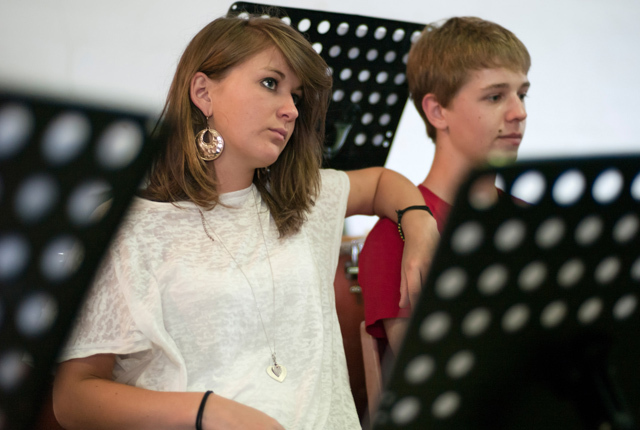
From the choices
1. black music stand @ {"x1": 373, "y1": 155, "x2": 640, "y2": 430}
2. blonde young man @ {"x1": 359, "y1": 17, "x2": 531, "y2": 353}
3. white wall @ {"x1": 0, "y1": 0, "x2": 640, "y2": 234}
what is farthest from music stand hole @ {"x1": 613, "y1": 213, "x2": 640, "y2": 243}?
white wall @ {"x1": 0, "y1": 0, "x2": 640, "y2": 234}

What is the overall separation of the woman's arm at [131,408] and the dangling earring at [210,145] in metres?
0.43

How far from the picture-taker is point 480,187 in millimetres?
453

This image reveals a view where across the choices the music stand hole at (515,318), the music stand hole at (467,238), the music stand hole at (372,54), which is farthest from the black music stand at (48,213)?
the music stand hole at (372,54)

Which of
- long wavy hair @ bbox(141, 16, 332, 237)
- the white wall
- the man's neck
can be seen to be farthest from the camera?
the white wall

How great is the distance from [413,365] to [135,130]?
11.9 inches

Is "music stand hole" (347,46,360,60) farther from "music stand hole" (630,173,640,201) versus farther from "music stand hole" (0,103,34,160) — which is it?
"music stand hole" (0,103,34,160)

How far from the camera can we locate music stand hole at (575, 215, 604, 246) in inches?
21.0

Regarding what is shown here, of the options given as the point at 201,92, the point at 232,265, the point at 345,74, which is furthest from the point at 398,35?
the point at 232,265

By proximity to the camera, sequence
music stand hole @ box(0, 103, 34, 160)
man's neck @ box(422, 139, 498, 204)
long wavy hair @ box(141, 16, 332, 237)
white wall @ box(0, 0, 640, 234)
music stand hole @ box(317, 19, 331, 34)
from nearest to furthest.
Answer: music stand hole @ box(0, 103, 34, 160) → long wavy hair @ box(141, 16, 332, 237) → music stand hole @ box(317, 19, 331, 34) → man's neck @ box(422, 139, 498, 204) → white wall @ box(0, 0, 640, 234)

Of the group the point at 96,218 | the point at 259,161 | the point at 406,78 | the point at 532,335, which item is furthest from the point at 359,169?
the point at 96,218

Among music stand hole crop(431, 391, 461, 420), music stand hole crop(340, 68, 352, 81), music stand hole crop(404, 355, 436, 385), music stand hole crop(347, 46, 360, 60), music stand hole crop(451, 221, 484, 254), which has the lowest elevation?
music stand hole crop(431, 391, 461, 420)

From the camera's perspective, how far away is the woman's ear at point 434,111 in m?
1.37

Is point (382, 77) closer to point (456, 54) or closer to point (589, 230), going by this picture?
point (456, 54)

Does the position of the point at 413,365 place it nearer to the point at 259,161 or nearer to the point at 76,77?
the point at 259,161
